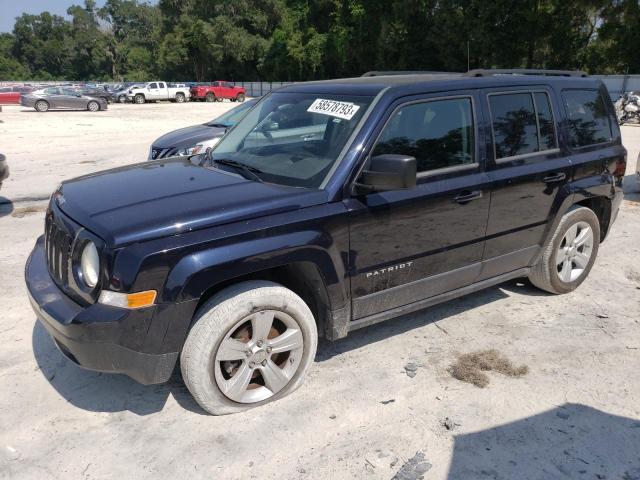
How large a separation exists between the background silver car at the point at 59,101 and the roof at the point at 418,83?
3054cm

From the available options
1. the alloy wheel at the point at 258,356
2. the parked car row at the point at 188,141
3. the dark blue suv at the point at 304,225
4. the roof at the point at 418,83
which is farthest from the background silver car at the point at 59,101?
the alloy wheel at the point at 258,356

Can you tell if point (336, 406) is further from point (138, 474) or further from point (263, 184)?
point (263, 184)

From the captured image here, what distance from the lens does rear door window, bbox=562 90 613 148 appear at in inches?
176

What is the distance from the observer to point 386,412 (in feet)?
10.6

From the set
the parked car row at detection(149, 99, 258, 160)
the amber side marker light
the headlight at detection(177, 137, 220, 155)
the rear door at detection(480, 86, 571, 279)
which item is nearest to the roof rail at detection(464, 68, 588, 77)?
the rear door at detection(480, 86, 571, 279)

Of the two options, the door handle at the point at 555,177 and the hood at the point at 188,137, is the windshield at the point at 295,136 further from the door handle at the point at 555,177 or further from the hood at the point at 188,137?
the hood at the point at 188,137

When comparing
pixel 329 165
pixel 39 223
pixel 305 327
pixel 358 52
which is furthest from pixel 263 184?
pixel 358 52

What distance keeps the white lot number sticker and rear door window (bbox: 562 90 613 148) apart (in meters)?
2.04

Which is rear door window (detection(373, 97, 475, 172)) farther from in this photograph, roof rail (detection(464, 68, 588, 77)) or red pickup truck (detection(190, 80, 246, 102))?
red pickup truck (detection(190, 80, 246, 102))

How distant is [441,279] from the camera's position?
12.5 feet

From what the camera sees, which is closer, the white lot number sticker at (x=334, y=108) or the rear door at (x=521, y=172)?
the white lot number sticker at (x=334, y=108)

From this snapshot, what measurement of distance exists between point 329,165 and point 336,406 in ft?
4.80

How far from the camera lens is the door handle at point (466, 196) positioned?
12.1ft

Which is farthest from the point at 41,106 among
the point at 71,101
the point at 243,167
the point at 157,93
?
the point at 243,167
